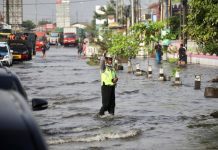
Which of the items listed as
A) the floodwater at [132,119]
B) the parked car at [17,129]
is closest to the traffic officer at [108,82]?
the floodwater at [132,119]

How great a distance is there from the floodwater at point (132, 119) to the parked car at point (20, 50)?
87.3ft

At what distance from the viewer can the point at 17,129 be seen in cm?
313

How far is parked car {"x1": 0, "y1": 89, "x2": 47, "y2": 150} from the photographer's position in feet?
10.1

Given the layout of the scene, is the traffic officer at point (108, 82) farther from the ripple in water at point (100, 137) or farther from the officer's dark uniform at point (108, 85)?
the ripple in water at point (100, 137)

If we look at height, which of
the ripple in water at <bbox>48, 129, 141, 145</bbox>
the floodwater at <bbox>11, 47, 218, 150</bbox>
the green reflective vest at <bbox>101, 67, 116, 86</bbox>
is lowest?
the floodwater at <bbox>11, 47, 218, 150</bbox>

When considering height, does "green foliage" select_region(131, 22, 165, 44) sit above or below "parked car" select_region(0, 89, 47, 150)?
above

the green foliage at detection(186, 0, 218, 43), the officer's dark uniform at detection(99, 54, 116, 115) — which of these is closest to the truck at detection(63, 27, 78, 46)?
the green foliage at detection(186, 0, 218, 43)

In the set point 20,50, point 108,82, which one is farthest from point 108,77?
point 20,50

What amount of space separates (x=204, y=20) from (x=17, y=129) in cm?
1355

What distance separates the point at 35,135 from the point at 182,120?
13.0m

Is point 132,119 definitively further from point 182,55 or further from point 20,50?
point 20,50

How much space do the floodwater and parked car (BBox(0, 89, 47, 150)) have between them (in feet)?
27.9

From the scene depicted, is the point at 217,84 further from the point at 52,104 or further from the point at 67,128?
the point at 67,128

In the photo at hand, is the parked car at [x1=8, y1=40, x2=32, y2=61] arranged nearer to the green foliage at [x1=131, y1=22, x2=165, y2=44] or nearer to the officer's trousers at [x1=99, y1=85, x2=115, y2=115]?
the green foliage at [x1=131, y1=22, x2=165, y2=44]
